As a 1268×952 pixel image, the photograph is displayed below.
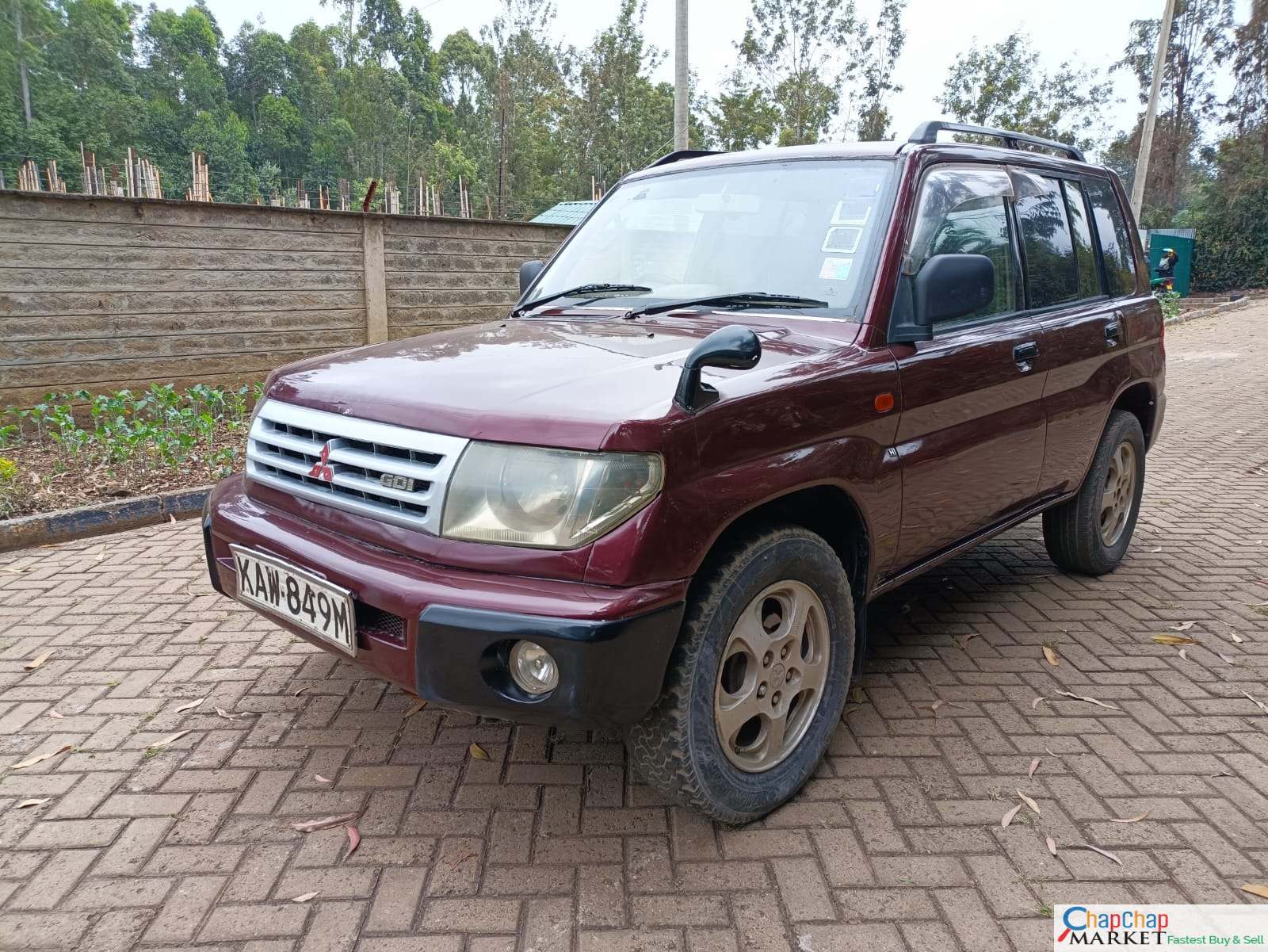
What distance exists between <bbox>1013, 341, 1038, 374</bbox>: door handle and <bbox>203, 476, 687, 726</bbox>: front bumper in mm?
1903

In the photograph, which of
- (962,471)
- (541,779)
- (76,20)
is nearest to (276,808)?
(541,779)

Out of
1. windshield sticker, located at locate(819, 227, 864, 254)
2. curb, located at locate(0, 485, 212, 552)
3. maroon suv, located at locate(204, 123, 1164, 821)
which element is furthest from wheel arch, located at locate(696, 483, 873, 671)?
curb, located at locate(0, 485, 212, 552)

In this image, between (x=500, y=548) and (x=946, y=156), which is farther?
(x=946, y=156)

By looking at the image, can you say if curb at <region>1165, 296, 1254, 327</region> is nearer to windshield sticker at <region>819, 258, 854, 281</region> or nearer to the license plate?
windshield sticker at <region>819, 258, 854, 281</region>

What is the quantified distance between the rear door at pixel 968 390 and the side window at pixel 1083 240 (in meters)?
0.62

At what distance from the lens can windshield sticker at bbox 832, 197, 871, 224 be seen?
289cm

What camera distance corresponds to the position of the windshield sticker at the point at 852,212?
289 cm

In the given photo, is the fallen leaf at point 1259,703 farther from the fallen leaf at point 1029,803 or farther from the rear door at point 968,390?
the fallen leaf at point 1029,803

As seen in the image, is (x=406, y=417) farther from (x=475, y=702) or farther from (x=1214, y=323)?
(x=1214, y=323)

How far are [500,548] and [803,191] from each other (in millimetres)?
1771

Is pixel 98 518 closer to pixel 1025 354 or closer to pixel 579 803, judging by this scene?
pixel 579 803

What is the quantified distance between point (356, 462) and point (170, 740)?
1.37 m

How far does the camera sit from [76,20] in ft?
234

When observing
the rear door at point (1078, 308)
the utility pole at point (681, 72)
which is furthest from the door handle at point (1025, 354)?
the utility pole at point (681, 72)
